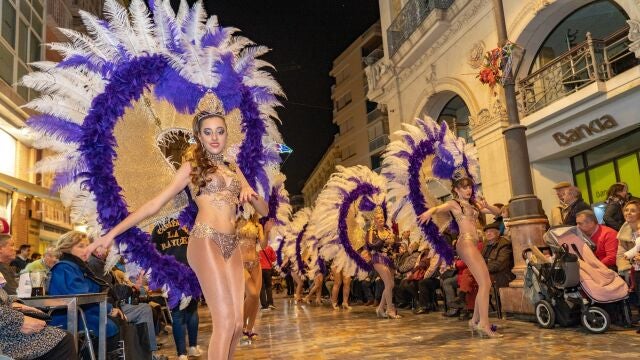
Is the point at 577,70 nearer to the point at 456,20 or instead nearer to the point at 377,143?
the point at 456,20

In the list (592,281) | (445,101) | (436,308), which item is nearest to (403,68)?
(445,101)

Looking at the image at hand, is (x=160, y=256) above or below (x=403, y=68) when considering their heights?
below

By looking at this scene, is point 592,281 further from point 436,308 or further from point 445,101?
point 445,101

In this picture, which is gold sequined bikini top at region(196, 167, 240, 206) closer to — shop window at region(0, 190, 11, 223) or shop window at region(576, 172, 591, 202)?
shop window at region(576, 172, 591, 202)

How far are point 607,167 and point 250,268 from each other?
31.5ft

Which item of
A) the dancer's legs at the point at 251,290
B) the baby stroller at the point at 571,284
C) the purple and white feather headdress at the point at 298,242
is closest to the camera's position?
the baby stroller at the point at 571,284

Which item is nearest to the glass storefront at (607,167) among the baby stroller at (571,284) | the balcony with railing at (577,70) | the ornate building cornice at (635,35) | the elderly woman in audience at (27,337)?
the balcony with railing at (577,70)

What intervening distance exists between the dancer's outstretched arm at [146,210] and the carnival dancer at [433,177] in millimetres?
3740

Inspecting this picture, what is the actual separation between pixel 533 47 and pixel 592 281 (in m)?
8.94

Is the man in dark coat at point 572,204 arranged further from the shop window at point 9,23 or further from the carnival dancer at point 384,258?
the shop window at point 9,23

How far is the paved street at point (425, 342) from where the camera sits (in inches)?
199

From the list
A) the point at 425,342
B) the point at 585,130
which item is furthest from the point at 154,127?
the point at 585,130

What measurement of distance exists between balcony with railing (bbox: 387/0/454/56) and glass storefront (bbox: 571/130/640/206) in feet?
19.6

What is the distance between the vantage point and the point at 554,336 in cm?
592
